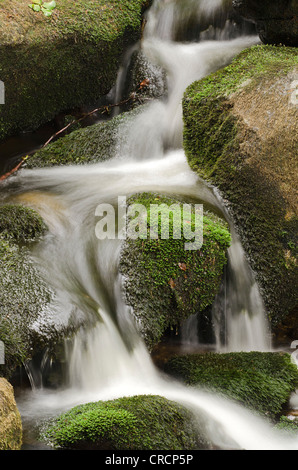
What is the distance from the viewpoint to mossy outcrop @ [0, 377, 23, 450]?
10.8 feet

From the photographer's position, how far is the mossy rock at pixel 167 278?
4723 mm

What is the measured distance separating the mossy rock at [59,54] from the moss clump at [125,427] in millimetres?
4368

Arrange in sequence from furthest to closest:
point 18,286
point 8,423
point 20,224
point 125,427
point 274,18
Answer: point 274,18 → point 20,224 → point 18,286 → point 125,427 → point 8,423

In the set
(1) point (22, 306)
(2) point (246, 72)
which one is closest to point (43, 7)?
(2) point (246, 72)

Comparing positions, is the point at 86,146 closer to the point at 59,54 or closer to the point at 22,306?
the point at 59,54

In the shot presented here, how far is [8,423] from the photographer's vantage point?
3.37 m

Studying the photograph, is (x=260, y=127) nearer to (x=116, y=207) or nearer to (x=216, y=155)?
(x=216, y=155)

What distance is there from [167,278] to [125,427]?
152 centimetres

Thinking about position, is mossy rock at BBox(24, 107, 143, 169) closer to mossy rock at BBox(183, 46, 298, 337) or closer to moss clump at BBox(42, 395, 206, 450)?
mossy rock at BBox(183, 46, 298, 337)

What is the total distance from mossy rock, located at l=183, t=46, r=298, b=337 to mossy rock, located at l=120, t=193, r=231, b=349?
0.66m

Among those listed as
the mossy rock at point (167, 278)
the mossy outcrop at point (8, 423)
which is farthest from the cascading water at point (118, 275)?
the mossy outcrop at point (8, 423)

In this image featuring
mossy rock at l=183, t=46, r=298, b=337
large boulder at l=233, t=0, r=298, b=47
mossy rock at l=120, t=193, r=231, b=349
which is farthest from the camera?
large boulder at l=233, t=0, r=298, b=47

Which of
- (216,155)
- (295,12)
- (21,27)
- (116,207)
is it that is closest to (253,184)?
(216,155)

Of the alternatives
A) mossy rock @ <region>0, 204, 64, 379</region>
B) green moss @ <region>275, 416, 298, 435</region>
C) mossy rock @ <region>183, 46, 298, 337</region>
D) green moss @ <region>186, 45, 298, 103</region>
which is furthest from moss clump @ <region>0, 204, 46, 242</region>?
green moss @ <region>275, 416, 298, 435</region>
